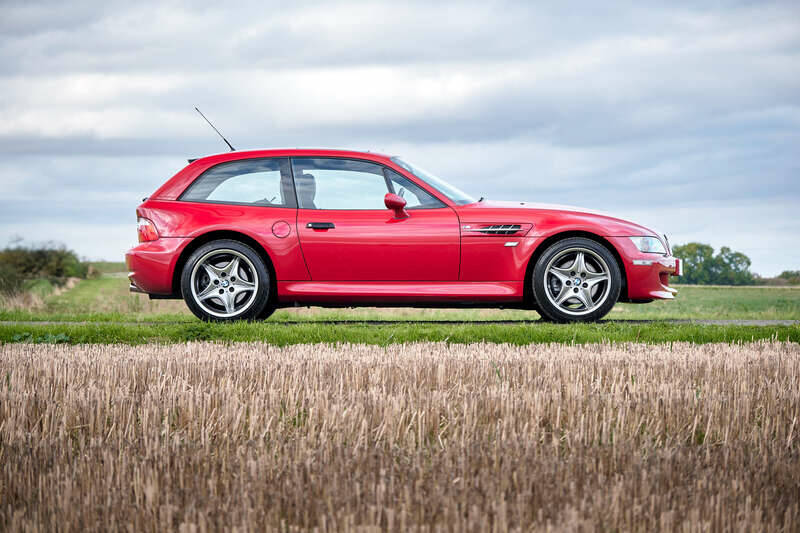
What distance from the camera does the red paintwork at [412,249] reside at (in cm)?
835

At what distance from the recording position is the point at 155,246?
8.75 meters

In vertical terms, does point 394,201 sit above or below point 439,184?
below

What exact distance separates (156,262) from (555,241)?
414cm

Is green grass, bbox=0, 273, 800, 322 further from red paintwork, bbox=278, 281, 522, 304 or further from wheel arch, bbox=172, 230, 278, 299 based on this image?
red paintwork, bbox=278, 281, 522, 304

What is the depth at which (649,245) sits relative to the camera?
8.66 meters

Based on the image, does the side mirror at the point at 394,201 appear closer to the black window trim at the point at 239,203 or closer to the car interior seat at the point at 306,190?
the car interior seat at the point at 306,190

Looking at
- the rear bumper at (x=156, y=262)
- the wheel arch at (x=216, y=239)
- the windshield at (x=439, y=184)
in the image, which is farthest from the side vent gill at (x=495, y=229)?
the rear bumper at (x=156, y=262)

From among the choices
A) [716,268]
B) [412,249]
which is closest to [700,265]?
[716,268]

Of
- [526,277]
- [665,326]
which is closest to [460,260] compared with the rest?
[526,277]

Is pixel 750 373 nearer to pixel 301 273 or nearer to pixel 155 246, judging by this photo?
pixel 301 273

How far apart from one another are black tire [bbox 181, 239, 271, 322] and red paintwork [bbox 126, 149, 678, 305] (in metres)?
0.15

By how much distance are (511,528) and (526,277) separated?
19.4 ft

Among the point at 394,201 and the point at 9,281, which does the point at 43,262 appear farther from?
the point at 394,201

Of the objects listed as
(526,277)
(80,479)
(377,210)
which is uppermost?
(377,210)
